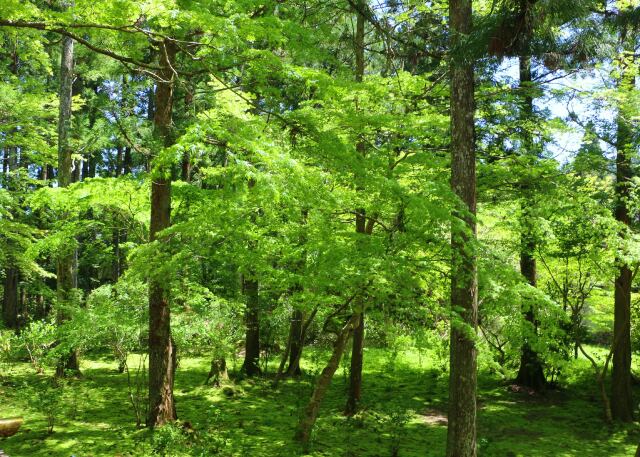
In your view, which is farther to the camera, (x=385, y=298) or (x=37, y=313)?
(x=37, y=313)

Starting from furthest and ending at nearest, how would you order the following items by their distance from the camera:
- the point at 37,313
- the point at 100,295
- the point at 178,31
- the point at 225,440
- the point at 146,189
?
the point at 37,313, the point at 100,295, the point at 146,189, the point at 225,440, the point at 178,31

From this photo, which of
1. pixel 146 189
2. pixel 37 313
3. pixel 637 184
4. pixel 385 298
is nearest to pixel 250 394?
pixel 146 189

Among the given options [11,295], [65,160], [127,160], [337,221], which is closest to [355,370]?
[337,221]

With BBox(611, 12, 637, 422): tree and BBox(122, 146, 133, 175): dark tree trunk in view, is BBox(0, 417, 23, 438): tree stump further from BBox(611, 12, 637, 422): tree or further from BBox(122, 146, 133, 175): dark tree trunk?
BBox(122, 146, 133, 175): dark tree trunk

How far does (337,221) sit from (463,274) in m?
2.82

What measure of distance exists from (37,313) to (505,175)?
779 inches

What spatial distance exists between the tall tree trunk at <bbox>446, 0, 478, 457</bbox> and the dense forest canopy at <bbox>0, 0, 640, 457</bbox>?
0.09 ft

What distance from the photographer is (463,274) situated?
19.0ft

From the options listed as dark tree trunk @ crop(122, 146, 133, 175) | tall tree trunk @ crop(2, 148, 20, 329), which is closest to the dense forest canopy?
tall tree trunk @ crop(2, 148, 20, 329)

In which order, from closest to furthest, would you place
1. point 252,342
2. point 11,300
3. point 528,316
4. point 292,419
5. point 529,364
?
point 292,419 → point 528,316 → point 529,364 → point 252,342 → point 11,300

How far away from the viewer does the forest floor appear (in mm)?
7340

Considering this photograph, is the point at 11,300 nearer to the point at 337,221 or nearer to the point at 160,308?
the point at 160,308

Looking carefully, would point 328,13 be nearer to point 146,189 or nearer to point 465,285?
point 146,189

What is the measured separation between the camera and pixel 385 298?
5.90 meters
